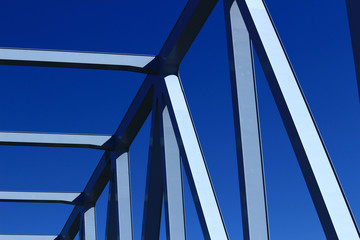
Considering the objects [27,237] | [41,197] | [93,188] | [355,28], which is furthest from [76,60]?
[27,237]

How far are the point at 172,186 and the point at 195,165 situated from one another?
1025 mm

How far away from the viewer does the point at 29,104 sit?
44.7ft

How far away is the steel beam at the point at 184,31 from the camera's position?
8320mm

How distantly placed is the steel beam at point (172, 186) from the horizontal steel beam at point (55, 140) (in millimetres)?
3958

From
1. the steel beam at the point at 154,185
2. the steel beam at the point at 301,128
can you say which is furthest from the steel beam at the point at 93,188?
the steel beam at the point at 301,128

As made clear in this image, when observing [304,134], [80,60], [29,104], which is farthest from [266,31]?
[29,104]

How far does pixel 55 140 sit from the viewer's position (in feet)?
43.1

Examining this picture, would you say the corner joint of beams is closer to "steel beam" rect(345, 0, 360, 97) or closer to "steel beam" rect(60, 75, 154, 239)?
"steel beam" rect(60, 75, 154, 239)

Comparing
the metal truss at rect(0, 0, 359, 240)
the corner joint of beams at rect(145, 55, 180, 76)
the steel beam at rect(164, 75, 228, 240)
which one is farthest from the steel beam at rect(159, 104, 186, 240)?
the corner joint of beams at rect(145, 55, 180, 76)

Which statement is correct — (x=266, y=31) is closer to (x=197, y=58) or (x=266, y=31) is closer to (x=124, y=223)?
(x=197, y=58)

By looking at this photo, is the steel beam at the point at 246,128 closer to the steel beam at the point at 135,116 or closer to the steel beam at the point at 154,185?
the steel beam at the point at 154,185

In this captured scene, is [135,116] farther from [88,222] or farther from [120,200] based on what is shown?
[88,222]

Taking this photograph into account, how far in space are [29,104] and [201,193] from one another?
6.57 metres

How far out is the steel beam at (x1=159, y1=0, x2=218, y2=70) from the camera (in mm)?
8320
